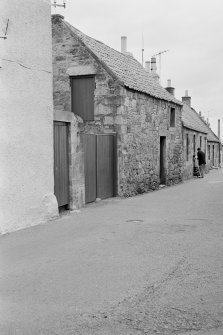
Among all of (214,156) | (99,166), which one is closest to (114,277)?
(99,166)

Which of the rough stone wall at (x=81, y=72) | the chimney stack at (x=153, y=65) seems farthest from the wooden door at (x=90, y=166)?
the chimney stack at (x=153, y=65)

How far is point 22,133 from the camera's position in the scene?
938cm

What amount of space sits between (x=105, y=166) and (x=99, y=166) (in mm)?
533

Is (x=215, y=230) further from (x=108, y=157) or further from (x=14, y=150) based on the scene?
(x=108, y=157)

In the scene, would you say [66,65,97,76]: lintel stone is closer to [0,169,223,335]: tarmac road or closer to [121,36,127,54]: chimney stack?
[0,169,223,335]: tarmac road

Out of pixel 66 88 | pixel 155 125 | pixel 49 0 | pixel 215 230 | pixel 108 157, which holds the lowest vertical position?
pixel 215 230

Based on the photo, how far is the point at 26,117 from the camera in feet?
31.2

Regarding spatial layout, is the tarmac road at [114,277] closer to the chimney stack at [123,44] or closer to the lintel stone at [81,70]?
the lintel stone at [81,70]

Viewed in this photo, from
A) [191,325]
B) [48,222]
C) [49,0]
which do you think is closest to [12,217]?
[48,222]

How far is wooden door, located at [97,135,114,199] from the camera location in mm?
14504

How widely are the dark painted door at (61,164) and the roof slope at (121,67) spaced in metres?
4.43

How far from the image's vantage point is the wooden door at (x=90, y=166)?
13.5 meters

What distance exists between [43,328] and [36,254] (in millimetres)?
3007

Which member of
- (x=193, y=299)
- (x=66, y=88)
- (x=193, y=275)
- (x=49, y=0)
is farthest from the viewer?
(x=66, y=88)
